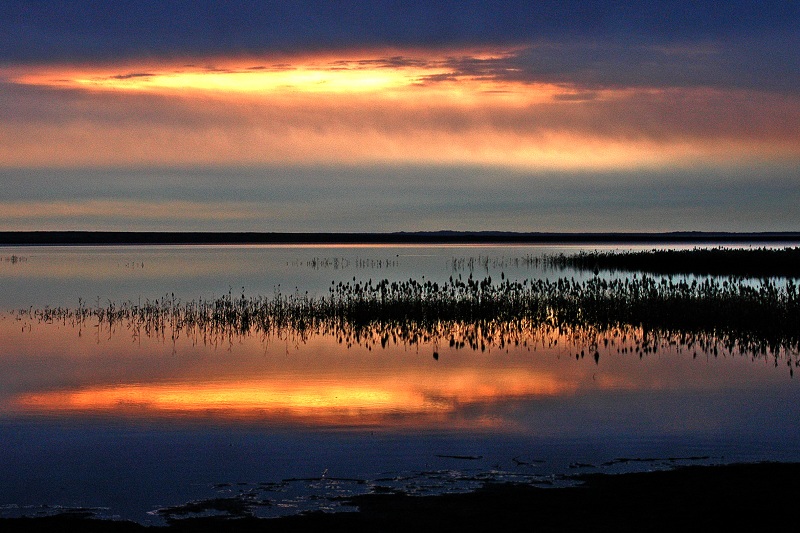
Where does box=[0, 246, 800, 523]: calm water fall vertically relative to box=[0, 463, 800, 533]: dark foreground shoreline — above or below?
below

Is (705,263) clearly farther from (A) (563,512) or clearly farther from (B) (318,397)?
(A) (563,512)

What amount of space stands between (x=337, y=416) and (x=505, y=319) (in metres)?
14.5

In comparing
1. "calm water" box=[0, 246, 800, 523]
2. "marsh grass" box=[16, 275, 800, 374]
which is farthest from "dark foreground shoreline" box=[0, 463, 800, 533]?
"marsh grass" box=[16, 275, 800, 374]

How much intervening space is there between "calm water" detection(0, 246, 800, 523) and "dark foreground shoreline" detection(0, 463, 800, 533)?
612mm

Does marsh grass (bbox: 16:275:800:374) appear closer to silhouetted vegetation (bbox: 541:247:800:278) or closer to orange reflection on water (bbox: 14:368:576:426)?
orange reflection on water (bbox: 14:368:576:426)

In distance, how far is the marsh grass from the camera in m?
24.1

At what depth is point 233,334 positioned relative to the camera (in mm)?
25859

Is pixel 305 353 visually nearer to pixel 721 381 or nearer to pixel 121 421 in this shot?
pixel 121 421

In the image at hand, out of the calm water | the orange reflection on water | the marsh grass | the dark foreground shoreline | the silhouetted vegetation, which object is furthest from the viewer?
the silhouetted vegetation

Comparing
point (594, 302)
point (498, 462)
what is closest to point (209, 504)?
point (498, 462)

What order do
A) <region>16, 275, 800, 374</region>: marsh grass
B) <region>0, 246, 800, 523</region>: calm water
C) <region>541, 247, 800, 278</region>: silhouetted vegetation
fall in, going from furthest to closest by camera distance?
<region>541, 247, 800, 278</region>: silhouetted vegetation < <region>16, 275, 800, 374</region>: marsh grass < <region>0, 246, 800, 523</region>: calm water

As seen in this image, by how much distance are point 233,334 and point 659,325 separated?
12990 millimetres

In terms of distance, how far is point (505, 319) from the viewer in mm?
28406

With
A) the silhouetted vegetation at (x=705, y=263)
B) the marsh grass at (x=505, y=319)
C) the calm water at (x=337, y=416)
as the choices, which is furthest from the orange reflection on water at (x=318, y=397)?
the silhouetted vegetation at (x=705, y=263)
